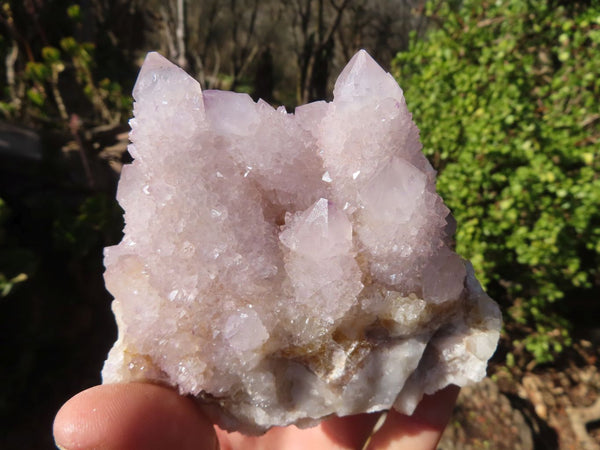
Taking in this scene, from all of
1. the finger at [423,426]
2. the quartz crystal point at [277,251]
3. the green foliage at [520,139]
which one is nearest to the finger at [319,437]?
the finger at [423,426]

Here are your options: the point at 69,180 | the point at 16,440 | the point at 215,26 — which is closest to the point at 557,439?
the point at 16,440

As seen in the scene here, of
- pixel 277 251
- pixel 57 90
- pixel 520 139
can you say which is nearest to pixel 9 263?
pixel 57 90

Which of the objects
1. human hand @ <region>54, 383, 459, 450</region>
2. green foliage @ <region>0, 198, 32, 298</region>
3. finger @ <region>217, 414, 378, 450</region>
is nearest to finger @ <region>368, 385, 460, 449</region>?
finger @ <region>217, 414, 378, 450</region>

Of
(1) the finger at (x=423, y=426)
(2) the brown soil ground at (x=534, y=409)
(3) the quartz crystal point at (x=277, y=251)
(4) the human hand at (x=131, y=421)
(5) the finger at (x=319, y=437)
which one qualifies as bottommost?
(2) the brown soil ground at (x=534, y=409)

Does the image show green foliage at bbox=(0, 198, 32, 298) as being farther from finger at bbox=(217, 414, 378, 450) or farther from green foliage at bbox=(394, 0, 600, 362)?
green foliage at bbox=(394, 0, 600, 362)

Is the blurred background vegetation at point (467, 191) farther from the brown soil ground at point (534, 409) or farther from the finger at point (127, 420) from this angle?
the finger at point (127, 420)

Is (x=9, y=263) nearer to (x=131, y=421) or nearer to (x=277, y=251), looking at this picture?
(x=131, y=421)
